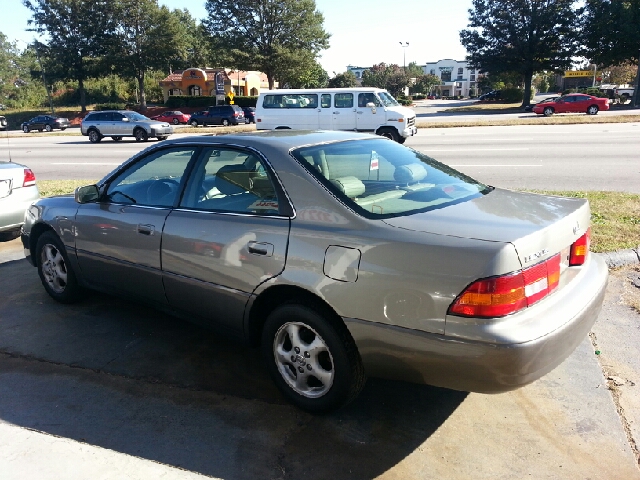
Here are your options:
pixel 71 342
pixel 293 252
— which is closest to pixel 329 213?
pixel 293 252

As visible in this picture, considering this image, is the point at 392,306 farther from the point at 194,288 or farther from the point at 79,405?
the point at 79,405

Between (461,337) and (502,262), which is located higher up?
(502,262)

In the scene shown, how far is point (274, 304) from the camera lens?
132 inches

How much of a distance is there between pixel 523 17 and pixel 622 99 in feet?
40.4

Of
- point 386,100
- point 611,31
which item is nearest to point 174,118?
point 386,100

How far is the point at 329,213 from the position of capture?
3049mm

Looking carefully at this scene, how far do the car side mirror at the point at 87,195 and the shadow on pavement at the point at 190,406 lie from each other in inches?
41.4

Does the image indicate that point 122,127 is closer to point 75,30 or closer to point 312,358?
point 312,358

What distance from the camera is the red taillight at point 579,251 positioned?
3227mm

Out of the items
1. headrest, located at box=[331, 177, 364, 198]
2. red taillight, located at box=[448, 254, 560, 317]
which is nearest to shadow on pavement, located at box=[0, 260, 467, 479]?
red taillight, located at box=[448, 254, 560, 317]

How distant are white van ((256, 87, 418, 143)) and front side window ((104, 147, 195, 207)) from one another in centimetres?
1563

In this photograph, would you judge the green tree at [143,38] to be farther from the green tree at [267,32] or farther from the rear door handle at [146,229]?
the rear door handle at [146,229]

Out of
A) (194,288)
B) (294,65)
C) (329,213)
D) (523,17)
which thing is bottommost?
(194,288)

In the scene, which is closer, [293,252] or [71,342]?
[293,252]
